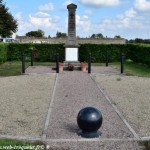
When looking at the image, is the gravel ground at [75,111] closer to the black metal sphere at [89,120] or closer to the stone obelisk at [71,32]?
the black metal sphere at [89,120]

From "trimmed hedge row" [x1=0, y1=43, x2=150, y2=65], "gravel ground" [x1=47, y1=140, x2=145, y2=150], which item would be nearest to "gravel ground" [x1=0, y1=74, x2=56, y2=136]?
"gravel ground" [x1=47, y1=140, x2=145, y2=150]

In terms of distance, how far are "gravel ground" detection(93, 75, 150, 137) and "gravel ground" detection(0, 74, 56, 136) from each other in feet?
6.54

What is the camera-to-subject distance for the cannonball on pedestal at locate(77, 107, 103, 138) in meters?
6.90

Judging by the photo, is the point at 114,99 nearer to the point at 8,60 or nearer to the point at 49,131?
the point at 49,131

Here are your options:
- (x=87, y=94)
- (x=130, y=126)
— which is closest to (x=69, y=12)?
(x=87, y=94)

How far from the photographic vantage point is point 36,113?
9.14 m

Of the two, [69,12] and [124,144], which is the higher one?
[69,12]

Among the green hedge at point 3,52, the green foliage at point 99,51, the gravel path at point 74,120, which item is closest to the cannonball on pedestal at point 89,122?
the gravel path at point 74,120

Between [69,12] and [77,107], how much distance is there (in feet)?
50.9

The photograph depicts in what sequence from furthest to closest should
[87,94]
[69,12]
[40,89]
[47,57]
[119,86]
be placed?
1. [47,57]
2. [69,12]
3. [119,86]
4. [40,89]
5. [87,94]

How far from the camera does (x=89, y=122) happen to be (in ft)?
22.7

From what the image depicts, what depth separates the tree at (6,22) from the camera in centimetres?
4586

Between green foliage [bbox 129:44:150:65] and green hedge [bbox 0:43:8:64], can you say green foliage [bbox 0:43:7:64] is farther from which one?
green foliage [bbox 129:44:150:65]

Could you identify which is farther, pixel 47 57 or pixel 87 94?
pixel 47 57
